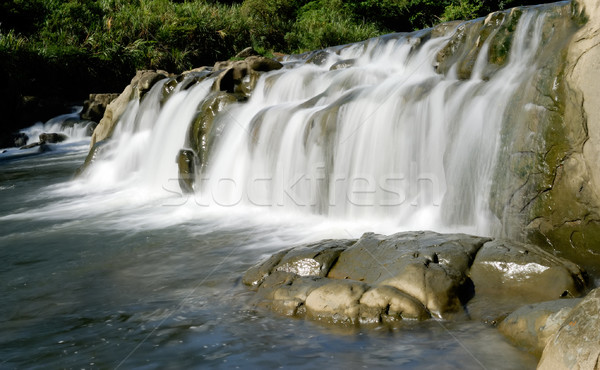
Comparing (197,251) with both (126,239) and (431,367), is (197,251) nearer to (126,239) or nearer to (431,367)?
(126,239)

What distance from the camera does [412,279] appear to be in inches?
164

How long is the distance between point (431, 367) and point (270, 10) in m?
27.7

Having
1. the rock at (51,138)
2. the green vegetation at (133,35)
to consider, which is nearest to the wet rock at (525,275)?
the rock at (51,138)

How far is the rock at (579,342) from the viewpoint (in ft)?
8.95

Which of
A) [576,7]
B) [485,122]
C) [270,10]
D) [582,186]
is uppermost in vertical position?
[270,10]

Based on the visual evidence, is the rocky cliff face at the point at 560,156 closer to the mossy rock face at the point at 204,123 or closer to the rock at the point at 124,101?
the mossy rock face at the point at 204,123

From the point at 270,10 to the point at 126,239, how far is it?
23969 millimetres

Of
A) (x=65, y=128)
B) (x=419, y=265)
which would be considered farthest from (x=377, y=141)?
(x=65, y=128)

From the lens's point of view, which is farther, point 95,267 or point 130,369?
point 95,267

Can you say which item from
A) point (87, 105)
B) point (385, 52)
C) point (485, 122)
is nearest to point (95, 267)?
point (485, 122)

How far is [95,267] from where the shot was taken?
5.91m

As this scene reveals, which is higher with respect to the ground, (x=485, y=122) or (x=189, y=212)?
(x=485, y=122)

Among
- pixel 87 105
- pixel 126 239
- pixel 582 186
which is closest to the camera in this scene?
pixel 582 186

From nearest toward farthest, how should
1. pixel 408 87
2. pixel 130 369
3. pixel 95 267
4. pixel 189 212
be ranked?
1. pixel 130 369
2. pixel 95 267
3. pixel 408 87
4. pixel 189 212
